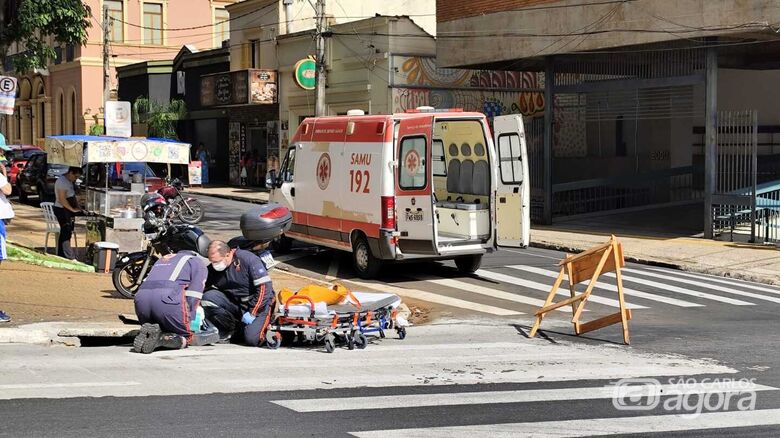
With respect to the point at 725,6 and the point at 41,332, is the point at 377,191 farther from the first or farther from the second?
the point at 725,6

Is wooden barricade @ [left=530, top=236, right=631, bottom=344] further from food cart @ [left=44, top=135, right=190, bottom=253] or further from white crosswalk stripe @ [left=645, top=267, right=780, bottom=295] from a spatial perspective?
food cart @ [left=44, top=135, right=190, bottom=253]

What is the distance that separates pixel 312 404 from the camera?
775cm

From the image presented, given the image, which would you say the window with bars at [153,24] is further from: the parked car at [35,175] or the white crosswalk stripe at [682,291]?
the white crosswalk stripe at [682,291]

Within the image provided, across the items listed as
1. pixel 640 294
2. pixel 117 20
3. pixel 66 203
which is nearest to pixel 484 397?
pixel 640 294

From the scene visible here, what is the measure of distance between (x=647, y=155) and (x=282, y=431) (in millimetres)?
26571

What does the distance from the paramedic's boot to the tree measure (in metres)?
10.1

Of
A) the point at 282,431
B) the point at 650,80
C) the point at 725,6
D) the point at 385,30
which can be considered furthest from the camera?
the point at 385,30

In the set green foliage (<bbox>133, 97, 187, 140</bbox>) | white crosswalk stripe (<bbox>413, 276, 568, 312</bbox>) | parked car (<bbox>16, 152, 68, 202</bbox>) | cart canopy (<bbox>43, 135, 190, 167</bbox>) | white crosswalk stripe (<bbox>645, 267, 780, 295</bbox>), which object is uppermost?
green foliage (<bbox>133, 97, 187, 140</bbox>)

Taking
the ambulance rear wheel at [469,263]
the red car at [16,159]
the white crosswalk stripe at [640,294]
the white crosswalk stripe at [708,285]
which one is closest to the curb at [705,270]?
the white crosswalk stripe at [708,285]

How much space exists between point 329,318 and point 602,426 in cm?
378

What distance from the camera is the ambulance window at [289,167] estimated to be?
19.4 m

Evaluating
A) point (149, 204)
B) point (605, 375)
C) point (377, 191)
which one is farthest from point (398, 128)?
point (605, 375)

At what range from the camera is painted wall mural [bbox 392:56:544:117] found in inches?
1357

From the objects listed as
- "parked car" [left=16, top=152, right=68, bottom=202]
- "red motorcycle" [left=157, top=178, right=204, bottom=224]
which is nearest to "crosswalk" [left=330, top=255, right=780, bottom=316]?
"red motorcycle" [left=157, top=178, right=204, bottom=224]
